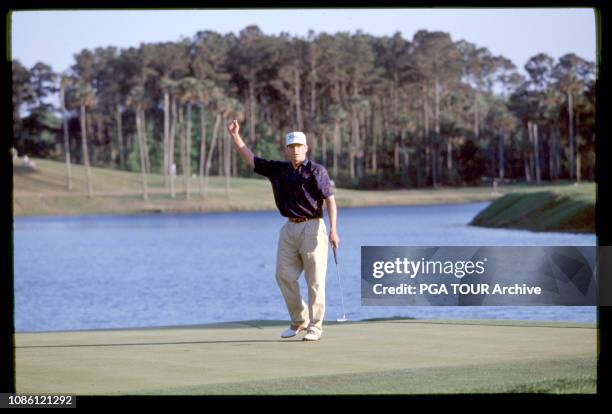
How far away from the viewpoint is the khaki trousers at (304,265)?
38.6 ft

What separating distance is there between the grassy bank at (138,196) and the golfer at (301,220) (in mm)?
86183

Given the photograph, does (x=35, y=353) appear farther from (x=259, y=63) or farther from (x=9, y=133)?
(x=259, y=63)

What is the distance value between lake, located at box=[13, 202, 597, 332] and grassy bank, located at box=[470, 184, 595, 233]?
135 centimetres

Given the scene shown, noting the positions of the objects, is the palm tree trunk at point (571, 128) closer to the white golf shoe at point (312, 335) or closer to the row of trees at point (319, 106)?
the row of trees at point (319, 106)

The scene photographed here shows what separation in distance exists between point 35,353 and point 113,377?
70.8 inches

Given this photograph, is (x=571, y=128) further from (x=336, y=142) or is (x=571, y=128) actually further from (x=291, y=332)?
(x=291, y=332)

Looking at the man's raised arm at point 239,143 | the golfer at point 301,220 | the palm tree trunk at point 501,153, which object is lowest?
the palm tree trunk at point 501,153

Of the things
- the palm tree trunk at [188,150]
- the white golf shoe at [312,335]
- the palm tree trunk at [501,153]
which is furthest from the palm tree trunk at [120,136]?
the white golf shoe at [312,335]

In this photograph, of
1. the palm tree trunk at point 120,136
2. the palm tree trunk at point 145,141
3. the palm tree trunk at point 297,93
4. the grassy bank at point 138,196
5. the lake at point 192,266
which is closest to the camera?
the lake at point 192,266

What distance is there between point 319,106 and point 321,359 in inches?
4480

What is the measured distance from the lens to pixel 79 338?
1248cm

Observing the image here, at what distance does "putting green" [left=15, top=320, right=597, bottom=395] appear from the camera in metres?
8.95

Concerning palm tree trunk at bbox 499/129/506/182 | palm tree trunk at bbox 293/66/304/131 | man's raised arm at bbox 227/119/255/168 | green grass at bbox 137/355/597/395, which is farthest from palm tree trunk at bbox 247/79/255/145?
green grass at bbox 137/355/597/395

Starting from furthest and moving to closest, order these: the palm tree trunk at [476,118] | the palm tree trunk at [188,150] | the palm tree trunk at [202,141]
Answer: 1. the palm tree trunk at [476,118]
2. the palm tree trunk at [202,141]
3. the palm tree trunk at [188,150]
